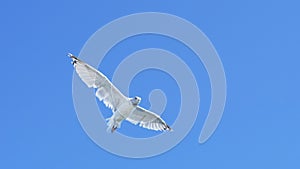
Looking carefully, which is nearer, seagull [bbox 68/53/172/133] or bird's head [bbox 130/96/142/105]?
seagull [bbox 68/53/172/133]

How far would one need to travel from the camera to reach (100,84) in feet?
96.6

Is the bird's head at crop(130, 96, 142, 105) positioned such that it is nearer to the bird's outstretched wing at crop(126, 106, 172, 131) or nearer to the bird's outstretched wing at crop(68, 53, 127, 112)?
the bird's outstretched wing at crop(68, 53, 127, 112)

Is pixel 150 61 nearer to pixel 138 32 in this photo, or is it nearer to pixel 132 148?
pixel 138 32

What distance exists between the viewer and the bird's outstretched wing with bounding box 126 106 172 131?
1199 inches

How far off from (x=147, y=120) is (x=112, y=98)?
6.55 ft

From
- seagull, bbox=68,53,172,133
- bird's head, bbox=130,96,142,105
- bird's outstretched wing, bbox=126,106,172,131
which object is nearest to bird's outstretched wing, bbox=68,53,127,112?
seagull, bbox=68,53,172,133

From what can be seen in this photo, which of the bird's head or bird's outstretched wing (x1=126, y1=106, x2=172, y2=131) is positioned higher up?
bird's outstretched wing (x1=126, y1=106, x2=172, y2=131)

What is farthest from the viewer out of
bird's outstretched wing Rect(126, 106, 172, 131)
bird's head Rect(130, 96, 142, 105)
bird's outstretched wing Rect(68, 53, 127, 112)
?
bird's outstretched wing Rect(126, 106, 172, 131)

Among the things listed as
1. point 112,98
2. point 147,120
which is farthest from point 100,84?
point 147,120

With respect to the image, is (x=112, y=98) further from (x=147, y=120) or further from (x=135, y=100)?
(x=147, y=120)

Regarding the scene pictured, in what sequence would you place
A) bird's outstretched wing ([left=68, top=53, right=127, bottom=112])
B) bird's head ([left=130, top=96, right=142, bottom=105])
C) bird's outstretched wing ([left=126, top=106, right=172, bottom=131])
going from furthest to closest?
bird's outstretched wing ([left=126, top=106, right=172, bottom=131]), bird's head ([left=130, top=96, right=142, bottom=105]), bird's outstretched wing ([left=68, top=53, right=127, bottom=112])

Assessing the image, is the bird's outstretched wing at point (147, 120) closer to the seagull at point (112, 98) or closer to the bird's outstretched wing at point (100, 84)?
the seagull at point (112, 98)

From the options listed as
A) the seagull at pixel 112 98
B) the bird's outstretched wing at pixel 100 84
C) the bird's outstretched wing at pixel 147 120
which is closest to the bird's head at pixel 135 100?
the seagull at pixel 112 98

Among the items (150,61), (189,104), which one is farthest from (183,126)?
(150,61)
